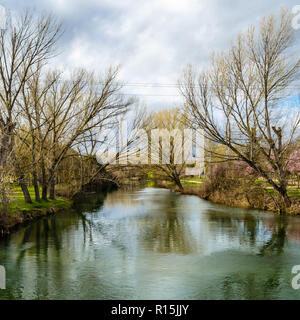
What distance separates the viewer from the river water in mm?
6977

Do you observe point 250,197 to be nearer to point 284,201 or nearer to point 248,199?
point 248,199

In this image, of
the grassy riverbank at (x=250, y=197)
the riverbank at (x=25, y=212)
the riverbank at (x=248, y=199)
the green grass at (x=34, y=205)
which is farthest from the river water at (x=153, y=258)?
the grassy riverbank at (x=250, y=197)

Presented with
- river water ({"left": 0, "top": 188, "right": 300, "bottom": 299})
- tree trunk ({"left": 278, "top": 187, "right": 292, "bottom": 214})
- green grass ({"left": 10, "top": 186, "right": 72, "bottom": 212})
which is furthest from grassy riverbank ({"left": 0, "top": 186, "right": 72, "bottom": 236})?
tree trunk ({"left": 278, "top": 187, "right": 292, "bottom": 214})

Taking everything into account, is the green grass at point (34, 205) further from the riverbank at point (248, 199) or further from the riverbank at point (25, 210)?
the riverbank at point (248, 199)

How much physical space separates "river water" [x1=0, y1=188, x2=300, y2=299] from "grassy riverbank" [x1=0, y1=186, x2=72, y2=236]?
501 mm

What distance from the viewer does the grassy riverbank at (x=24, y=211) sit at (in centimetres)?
1253

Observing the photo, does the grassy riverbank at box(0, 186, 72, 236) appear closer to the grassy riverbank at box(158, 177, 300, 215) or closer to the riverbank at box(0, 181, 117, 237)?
the riverbank at box(0, 181, 117, 237)

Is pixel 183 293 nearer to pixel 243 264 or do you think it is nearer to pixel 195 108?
pixel 243 264

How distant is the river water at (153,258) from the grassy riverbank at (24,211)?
0.50 metres

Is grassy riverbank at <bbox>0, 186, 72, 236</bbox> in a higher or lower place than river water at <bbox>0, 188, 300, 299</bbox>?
higher
